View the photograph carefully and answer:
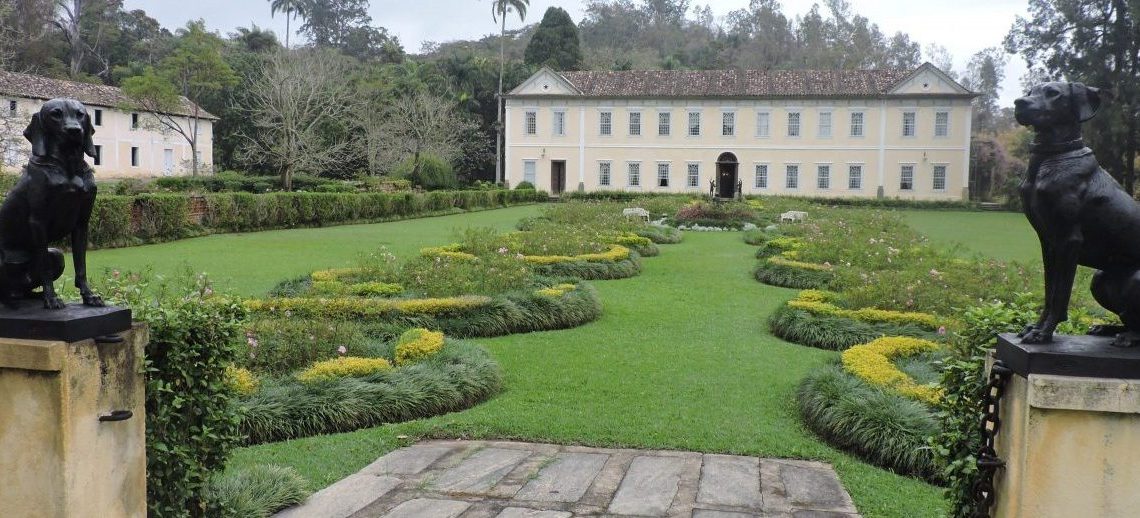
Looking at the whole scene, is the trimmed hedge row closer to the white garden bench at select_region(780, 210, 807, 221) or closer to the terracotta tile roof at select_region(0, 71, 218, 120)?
the white garden bench at select_region(780, 210, 807, 221)

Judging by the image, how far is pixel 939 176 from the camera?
128 ft

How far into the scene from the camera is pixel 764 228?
23.0 metres

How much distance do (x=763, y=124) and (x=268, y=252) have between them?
2964 cm

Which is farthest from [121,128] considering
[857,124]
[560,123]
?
[857,124]

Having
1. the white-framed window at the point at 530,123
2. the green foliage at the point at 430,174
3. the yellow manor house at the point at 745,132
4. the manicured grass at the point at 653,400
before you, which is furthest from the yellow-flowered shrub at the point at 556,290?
the white-framed window at the point at 530,123

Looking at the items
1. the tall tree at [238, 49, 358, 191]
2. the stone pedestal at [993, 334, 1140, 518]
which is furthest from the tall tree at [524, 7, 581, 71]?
the stone pedestal at [993, 334, 1140, 518]

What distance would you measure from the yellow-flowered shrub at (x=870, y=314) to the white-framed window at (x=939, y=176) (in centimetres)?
3296

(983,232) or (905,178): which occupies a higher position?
(905,178)

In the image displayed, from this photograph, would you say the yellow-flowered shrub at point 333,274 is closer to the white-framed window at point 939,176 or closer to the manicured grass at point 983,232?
the manicured grass at point 983,232

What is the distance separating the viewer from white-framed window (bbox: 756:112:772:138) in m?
40.5

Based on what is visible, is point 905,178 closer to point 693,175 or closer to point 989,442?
point 693,175

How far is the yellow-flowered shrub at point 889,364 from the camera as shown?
5426mm

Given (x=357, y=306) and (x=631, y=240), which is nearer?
(x=357, y=306)

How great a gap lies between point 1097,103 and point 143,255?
604 inches
